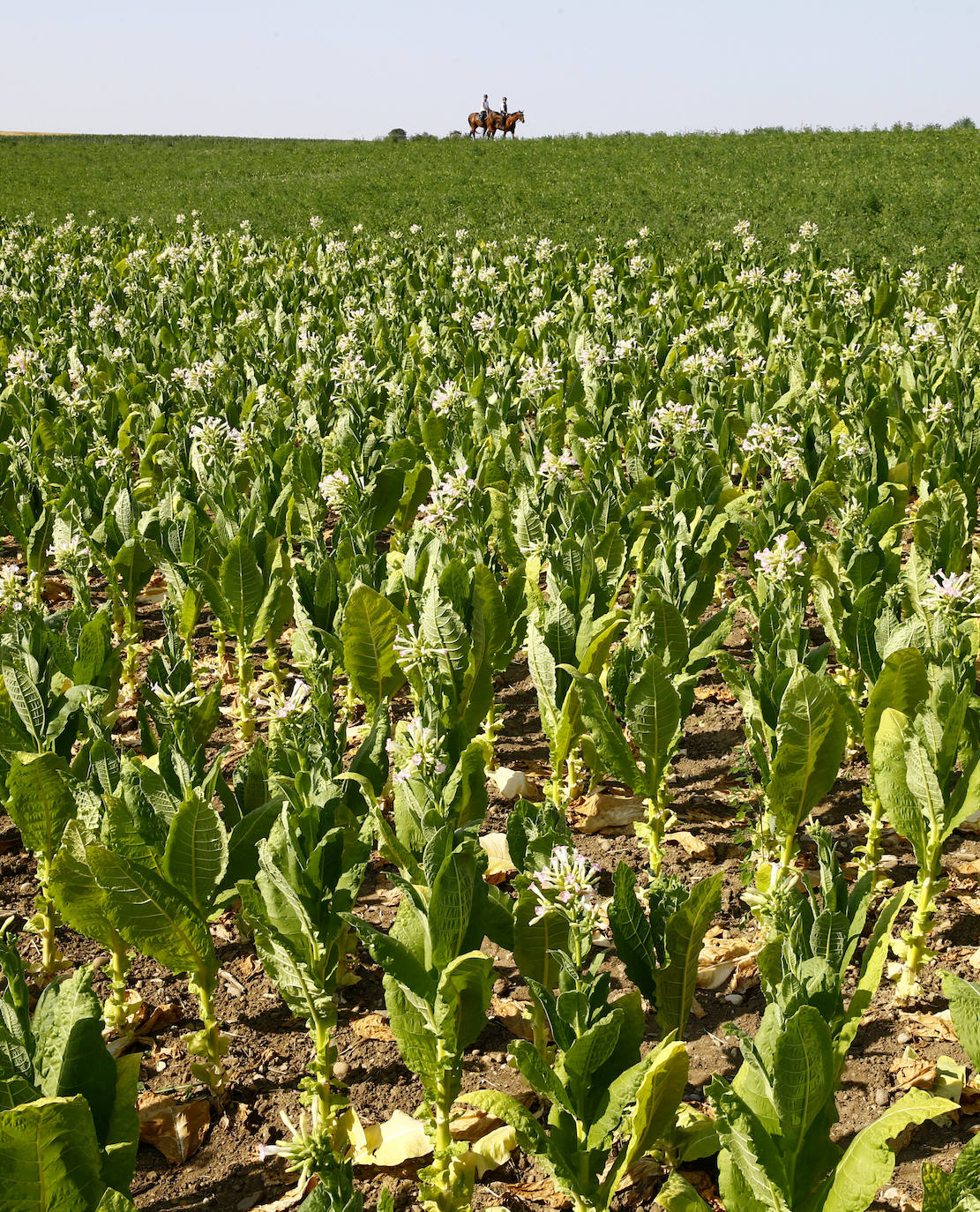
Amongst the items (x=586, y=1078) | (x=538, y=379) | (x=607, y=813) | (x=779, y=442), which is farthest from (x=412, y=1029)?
(x=538, y=379)

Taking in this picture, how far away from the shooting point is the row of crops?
2037 millimetres

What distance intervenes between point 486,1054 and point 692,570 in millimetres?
2278

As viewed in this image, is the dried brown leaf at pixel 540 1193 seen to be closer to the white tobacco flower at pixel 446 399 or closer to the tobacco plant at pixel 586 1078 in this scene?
the tobacco plant at pixel 586 1078

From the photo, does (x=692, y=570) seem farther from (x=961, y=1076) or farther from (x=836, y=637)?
(x=961, y=1076)

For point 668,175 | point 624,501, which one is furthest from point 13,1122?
point 668,175

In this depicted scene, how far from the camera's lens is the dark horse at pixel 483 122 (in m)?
48.0

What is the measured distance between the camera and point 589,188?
27484 millimetres

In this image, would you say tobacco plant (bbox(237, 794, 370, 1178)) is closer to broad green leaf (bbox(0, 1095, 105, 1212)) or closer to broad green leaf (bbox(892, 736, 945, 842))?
broad green leaf (bbox(0, 1095, 105, 1212))

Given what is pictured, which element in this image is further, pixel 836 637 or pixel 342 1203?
pixel 836 637

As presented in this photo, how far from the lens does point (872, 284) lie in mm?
12461

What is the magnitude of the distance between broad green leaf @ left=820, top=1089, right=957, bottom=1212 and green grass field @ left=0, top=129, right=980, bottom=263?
1863 cm

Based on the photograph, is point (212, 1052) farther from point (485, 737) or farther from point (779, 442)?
point (779, 442)

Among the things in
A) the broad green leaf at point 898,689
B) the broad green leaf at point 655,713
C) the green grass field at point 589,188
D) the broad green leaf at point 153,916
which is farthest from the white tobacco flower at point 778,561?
the green grass field at point 589,188

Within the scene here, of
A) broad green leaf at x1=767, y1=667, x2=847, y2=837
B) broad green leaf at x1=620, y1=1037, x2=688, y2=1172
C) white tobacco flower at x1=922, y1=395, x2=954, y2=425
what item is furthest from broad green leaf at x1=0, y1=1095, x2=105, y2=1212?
white tobacco flower at x1=922, y1=395, x2=954, y2=425
